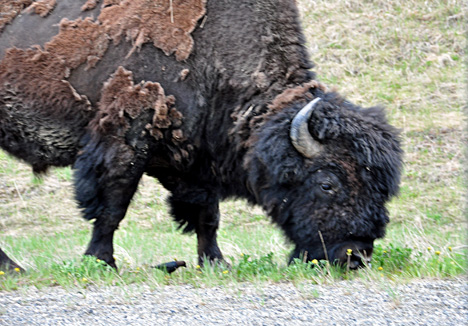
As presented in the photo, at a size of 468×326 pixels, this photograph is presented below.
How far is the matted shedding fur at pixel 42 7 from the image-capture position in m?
6.04

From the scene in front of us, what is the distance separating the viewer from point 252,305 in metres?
3.96

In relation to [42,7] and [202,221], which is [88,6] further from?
[202,221]

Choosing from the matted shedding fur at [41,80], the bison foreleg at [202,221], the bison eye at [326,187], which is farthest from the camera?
the bison foreleg at [202,221]

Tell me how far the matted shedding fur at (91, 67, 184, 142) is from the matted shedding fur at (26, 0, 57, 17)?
3.22ft

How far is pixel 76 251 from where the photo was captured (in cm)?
761

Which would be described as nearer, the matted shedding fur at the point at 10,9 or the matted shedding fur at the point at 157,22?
the matted shedding fur at the point at 157,22

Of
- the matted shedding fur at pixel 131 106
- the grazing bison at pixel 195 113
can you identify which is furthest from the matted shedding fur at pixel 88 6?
the matted shedding fur at pixel 131 106

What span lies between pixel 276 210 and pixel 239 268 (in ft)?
2.61

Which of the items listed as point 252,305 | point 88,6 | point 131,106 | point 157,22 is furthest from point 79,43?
point 252,305

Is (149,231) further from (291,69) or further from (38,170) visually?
(291,69)

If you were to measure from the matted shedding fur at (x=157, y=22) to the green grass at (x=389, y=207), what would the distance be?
164 cm

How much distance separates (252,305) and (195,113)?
7.01ft

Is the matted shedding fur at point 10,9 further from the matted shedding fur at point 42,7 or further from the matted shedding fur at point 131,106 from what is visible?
the matted shedding fur at point 131,106

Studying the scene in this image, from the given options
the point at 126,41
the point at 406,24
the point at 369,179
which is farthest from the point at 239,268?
the point at 406,24
